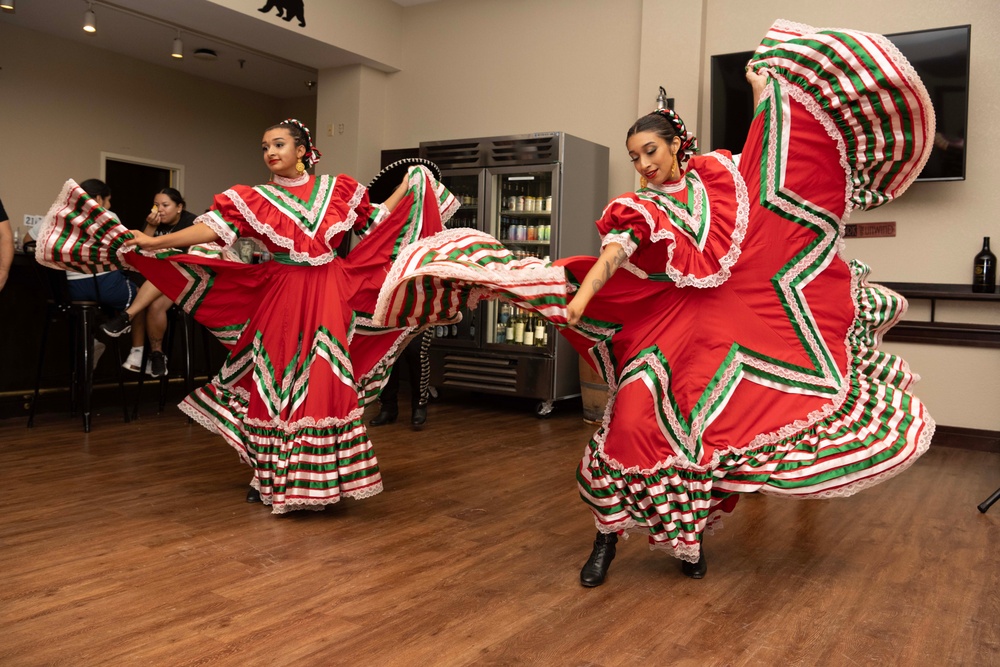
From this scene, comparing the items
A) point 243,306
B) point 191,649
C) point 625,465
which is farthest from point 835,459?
point 243,306

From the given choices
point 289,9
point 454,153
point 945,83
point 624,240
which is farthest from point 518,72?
point 624,240

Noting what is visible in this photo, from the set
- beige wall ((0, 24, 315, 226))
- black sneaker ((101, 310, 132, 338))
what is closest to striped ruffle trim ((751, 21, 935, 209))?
black sneaker ((101, 310, 132, 338))

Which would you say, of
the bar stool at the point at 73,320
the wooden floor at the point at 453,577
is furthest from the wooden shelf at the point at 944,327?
the bar stool at the point at 73,320

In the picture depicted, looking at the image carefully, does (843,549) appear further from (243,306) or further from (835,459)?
(243,306)

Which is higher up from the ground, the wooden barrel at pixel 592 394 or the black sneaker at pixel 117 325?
the black sneaker at pixel 117 325

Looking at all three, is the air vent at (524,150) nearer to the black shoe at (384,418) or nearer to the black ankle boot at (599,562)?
the black shoe at (384,418)

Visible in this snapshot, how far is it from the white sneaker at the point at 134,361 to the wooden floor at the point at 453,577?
3.70 ft

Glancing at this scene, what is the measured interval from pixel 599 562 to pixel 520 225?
152 inches

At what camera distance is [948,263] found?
496cm

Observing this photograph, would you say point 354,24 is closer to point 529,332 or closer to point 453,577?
point 529,332

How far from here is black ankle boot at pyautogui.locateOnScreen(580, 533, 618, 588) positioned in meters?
2.41

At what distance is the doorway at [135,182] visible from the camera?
8305mm

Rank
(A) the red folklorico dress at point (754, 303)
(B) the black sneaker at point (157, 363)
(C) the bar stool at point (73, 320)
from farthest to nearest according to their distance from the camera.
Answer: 1. (B) the black sneaker at point (157, 363)
2. (C) the bar stool at point (73, 320)
3. (A) the red folklorico dress at point (754, 303)

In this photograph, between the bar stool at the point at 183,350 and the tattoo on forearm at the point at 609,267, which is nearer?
the tattoo on forearm at the point at 609,267
